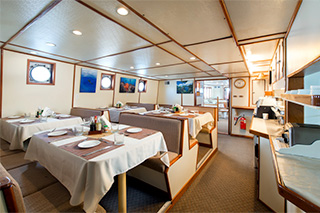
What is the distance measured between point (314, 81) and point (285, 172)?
1257 millimetres

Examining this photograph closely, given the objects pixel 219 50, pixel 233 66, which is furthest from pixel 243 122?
pixel 219 50

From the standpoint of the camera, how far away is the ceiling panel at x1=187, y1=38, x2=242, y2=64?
2.15 m

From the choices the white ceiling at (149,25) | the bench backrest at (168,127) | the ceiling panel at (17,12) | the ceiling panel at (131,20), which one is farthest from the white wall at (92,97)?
the ceiling panel at (131,20)

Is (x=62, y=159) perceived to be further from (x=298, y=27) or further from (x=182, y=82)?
(x=182, y=82)

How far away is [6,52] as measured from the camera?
106 inches

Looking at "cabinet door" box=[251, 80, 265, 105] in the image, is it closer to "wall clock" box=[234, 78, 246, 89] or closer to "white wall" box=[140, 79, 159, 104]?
"wall clock" box=[234, 78, 246, 89]

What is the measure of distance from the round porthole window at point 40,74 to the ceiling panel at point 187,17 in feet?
10.7

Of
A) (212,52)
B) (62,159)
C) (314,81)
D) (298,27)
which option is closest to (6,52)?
(62,159)

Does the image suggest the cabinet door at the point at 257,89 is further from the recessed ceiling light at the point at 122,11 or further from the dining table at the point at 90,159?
the recessed ceiling light at the point at 122,11

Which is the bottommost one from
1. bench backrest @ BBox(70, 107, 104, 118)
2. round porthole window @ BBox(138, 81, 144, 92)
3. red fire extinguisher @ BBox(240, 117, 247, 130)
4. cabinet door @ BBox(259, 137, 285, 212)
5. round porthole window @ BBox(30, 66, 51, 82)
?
cabinet door @ BBox(259, 137, 285, 212)

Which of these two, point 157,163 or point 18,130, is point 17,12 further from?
point 157,163

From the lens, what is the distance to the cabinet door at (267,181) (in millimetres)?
1568

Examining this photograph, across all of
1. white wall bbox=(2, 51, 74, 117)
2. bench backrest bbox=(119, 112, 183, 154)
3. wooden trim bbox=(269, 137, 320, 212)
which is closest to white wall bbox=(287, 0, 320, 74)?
wooden trim bbox=(269, 137, 320, 212)

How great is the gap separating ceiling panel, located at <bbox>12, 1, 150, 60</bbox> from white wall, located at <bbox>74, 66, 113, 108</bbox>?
49.8 inches
